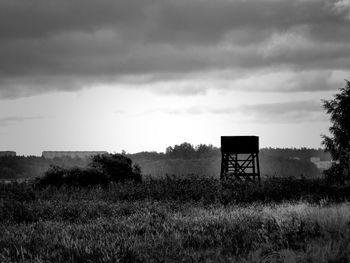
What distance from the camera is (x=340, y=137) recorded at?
32.1m

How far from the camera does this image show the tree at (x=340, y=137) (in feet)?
103

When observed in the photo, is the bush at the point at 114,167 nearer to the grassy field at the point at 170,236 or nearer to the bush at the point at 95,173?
the bush at the point at 95,173

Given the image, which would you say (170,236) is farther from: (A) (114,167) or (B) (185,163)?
(B) (185,163)

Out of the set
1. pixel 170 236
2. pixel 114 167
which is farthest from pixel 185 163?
pixel 170 236

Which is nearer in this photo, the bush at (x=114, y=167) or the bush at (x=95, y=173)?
the bush at (x=95, y=173)

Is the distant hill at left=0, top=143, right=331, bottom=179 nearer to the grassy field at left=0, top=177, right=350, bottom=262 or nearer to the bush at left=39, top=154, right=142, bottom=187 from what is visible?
the bush at left=39, top=154, right=142, bottom=187

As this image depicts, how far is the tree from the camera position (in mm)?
31489

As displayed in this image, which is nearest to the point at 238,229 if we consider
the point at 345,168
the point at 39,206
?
the point at 39,206

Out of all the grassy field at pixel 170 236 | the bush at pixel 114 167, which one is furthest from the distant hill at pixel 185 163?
the grassy field at pixel 170 236

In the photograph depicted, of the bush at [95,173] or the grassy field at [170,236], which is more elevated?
the bush at [95,173]

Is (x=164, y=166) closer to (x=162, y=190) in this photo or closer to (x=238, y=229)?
(x=162, y=190)

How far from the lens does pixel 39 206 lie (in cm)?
1686

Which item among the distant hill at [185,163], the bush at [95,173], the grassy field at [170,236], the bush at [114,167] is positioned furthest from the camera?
the distant hill at [185,163]

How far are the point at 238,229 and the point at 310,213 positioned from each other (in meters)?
3.01
